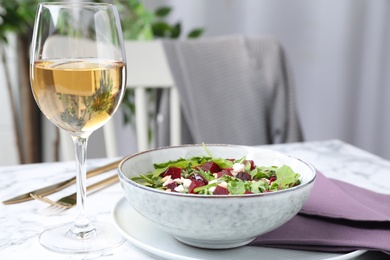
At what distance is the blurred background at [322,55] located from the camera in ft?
7.75

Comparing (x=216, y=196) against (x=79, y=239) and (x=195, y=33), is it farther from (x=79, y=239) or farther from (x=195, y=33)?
(x=195, y=33)

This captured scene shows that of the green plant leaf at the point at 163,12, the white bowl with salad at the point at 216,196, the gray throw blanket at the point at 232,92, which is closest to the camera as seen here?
the white bowl with salad at the point at 216,196

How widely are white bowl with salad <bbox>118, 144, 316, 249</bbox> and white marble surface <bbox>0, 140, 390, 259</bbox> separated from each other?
0.08 metres

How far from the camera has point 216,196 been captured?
0.54m

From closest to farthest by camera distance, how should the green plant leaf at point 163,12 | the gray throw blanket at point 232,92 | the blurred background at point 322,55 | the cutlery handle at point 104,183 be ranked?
1. the cutlery handle at point 104,183
2. the gray throw blanket at point 232,92
3. the green plant leaf at point 163,12
4. the blurred background at point 322,55

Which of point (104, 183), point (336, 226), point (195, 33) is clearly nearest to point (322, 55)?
point (195, 33)

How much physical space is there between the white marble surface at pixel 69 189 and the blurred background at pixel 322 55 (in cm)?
129

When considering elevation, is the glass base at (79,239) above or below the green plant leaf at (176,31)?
below

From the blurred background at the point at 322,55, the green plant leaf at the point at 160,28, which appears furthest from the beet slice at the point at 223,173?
the blurred background at the point at 322,55

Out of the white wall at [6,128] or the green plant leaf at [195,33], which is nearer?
the green plant leaf at [195,33]

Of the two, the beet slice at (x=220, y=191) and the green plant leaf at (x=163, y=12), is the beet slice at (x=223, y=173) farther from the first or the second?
the green plant leaf at (x=163, y=12)

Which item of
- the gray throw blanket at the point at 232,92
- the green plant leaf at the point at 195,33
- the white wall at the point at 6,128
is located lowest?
the white wall at the point at 6,128

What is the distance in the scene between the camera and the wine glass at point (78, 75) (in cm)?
61

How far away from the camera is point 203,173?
2.10ft
